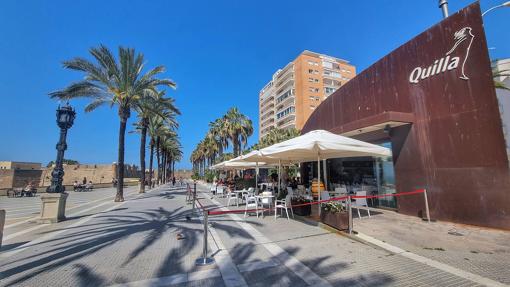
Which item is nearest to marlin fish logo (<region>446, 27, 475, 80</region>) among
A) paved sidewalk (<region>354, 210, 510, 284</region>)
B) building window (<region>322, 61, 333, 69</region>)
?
paved sidewalk (<region>354, 210, 510, 284</region>)

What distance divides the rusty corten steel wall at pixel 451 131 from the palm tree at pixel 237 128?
2527cm

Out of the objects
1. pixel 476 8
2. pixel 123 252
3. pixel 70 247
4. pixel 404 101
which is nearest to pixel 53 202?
pixel 70 247

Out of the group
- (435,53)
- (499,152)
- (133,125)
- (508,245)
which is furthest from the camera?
(133,125)

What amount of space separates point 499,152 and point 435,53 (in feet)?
11.5

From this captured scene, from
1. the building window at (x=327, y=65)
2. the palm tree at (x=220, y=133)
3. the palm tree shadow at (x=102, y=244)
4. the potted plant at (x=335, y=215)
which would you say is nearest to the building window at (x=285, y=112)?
the building window at (x=327, y=65)

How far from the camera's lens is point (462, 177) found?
6.49 metres

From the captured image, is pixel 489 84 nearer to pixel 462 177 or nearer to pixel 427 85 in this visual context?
pixel 427 85

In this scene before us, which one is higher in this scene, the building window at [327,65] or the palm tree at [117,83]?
the building window at [327,65]

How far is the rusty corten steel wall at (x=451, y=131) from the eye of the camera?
19.6ft

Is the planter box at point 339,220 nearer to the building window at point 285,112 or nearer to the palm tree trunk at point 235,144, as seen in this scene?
the palm tree trunk at point 235,144

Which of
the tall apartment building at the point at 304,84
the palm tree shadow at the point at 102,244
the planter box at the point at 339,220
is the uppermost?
the tall apartment building at the point at 304,84

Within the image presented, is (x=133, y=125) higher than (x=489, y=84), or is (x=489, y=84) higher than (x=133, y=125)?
(x=133, y=125)

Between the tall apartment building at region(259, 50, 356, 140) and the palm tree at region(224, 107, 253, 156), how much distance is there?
69.8 ft

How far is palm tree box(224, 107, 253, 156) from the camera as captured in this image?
Result: 3316 cm
